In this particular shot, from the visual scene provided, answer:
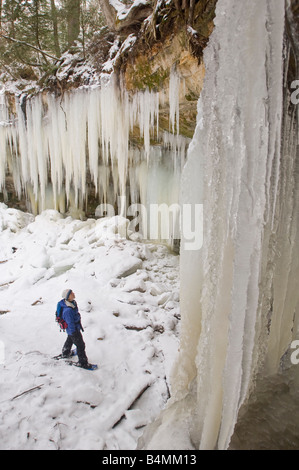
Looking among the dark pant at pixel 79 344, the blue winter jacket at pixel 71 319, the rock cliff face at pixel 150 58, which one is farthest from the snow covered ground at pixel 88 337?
the rock cliff face at pixel 150 58

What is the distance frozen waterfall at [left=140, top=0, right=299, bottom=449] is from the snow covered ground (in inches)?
39.0

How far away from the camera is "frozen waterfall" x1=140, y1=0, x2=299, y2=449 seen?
4.13 feet

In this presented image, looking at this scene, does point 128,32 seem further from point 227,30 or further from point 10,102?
point 10,102

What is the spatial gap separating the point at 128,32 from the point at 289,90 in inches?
134

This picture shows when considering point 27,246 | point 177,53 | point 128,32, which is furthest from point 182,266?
point 27,246

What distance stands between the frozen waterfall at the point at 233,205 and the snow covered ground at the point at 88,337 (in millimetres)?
990

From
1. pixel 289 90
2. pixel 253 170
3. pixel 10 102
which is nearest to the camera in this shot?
pixel 253 170

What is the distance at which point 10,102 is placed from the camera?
20.0 ft

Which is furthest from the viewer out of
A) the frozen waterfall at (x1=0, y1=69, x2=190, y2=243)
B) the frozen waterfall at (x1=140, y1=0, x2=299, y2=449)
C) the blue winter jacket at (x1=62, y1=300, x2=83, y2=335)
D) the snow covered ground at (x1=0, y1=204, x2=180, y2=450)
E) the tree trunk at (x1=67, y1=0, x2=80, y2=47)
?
the tree trunk at (x1=67, y1=0, x2=80, y2=47)

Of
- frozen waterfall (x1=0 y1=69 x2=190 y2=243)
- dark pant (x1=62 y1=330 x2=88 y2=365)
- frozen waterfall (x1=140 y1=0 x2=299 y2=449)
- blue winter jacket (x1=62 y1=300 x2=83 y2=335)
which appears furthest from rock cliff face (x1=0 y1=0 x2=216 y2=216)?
dark pant (x1=62 y1=330 x2=88 y2=365)

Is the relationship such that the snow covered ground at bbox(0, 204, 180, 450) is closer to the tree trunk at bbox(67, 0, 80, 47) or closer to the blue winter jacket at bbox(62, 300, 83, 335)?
the blue winter jacket at bbox(62, 300, 83, 335)

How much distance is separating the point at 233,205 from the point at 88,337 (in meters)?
3.02

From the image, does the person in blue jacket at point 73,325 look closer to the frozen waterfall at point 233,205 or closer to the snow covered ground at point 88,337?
the snow covered ground at point 88,337

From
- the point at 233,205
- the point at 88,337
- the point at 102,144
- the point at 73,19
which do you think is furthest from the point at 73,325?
the point at 73,19
